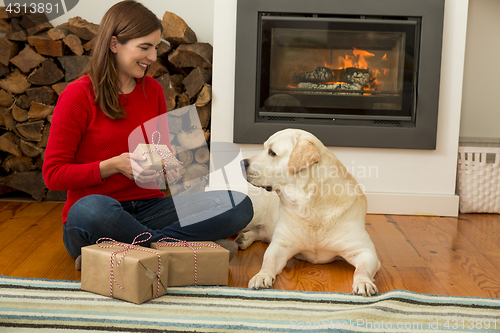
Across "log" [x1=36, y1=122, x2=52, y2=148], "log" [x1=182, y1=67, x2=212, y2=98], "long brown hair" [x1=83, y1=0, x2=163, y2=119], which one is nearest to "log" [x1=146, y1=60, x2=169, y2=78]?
"log" [x1=182, y1=67, x2=212, y2=98]

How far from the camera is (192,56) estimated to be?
271 cm

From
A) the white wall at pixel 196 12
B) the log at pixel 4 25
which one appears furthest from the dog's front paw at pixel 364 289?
the log at pixel 4 25

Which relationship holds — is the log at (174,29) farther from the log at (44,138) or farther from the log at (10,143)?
the log at (10,143)

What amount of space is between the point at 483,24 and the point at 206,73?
192cm

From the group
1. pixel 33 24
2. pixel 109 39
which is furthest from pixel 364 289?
pixel 33 24

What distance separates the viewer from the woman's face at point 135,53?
156cm

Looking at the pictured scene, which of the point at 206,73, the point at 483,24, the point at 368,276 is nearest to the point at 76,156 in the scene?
the point at 368,276

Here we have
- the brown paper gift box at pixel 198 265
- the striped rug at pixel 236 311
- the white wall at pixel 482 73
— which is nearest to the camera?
the striped rug at pixel 236 311

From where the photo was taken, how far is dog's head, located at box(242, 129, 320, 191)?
150 cm

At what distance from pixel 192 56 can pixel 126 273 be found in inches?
70.8

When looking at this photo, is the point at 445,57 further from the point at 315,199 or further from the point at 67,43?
the point at 67,43

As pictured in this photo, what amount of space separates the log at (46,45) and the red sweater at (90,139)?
117 cm

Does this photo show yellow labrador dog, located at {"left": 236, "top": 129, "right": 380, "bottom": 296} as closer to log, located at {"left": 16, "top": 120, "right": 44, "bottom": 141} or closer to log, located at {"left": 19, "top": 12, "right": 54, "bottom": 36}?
log, located at {"left": 16, "top": 120, "right": 44, "bottom": 141}

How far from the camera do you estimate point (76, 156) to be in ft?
5.21
